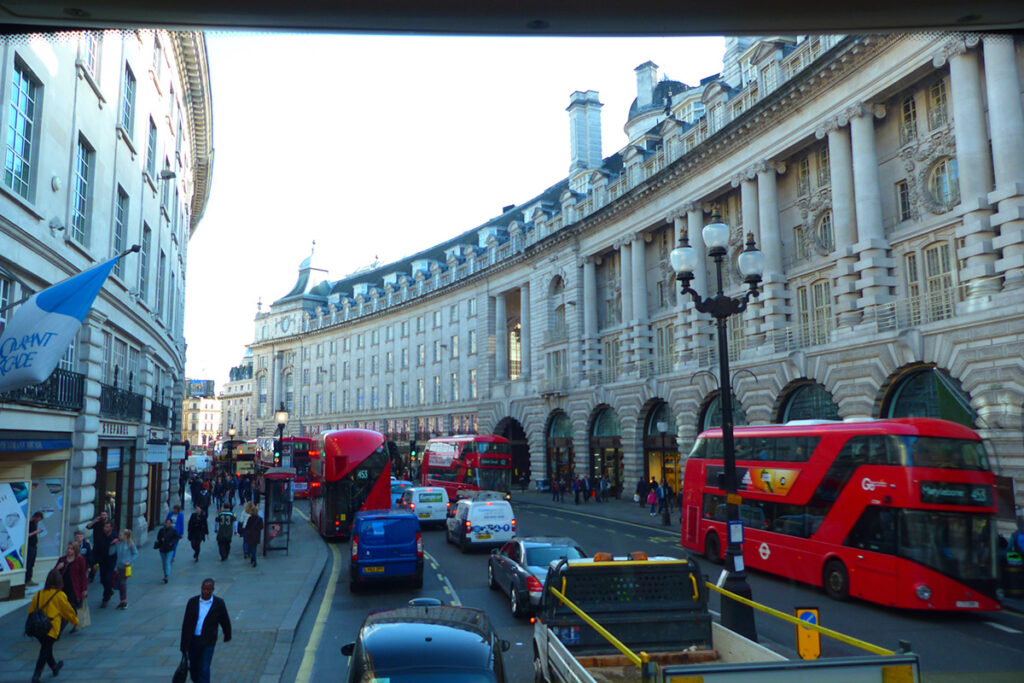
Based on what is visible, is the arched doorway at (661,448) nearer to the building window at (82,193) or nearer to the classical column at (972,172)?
the classical column at (972,172)

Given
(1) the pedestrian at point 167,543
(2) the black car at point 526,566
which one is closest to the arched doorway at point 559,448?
(1) the pedestrian at point 167,543

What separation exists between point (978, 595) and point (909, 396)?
1300cm

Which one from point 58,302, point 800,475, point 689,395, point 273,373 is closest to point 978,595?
point 800,475

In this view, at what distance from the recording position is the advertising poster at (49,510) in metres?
17.3

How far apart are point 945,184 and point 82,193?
1043 inches

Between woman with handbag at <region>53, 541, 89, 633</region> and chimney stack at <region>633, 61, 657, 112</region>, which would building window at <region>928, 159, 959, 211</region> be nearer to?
woman with handbag at <region>53, 541, 89, 633</region>

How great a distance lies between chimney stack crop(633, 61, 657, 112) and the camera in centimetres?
5178

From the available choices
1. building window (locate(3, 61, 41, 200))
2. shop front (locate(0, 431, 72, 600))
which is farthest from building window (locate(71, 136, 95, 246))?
shop front (locate(0, 431, 72, 600))

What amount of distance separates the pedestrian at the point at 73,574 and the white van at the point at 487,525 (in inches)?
476

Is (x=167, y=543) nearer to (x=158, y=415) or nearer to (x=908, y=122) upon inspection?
(x=158, y=415)

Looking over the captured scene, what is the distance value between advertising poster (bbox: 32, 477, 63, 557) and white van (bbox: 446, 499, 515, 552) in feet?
35.7

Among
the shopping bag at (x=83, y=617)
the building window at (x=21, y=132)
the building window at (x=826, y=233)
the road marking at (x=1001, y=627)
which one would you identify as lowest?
the road marking at (x=1001, y=627)

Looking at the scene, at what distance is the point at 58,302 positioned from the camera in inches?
431

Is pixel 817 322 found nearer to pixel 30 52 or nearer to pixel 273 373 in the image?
pixel 30 52
